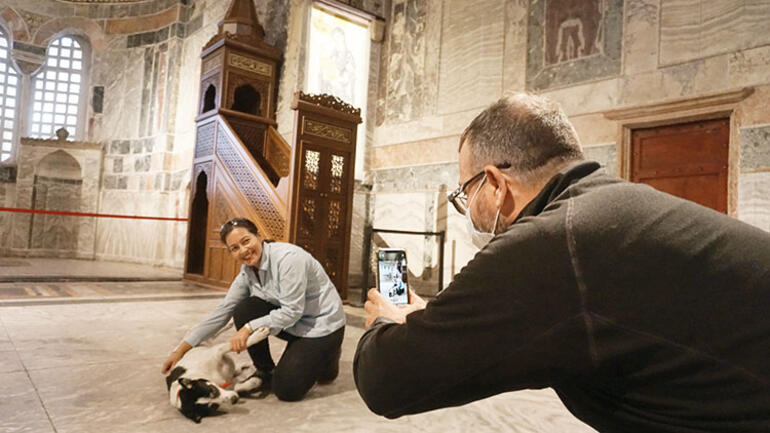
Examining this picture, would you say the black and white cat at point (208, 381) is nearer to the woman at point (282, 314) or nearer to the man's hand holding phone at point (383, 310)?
the woman at point (282, 314)

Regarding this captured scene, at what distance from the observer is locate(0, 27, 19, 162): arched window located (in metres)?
11.8

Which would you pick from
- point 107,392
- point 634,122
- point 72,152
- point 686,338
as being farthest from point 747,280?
point 72,152

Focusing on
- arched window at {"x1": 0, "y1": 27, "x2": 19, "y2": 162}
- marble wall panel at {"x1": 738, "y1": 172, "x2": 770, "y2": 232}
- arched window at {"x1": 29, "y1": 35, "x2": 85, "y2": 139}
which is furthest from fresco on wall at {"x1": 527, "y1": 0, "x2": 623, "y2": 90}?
arched window at {"x1": 0, "y1": 27, "x2": 19, "y2": 162}

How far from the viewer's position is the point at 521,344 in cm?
89

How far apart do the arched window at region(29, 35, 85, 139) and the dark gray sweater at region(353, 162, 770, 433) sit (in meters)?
14.0

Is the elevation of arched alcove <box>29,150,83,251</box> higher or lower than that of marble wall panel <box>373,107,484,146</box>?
lower

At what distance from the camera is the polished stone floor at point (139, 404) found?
89.5 inches

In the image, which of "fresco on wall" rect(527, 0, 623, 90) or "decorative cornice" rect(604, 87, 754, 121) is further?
"fresco on wall" rect(527, 0, 623, 90)

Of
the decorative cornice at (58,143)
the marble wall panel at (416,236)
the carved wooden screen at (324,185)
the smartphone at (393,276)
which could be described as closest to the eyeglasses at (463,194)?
the smartphone at (393,276)

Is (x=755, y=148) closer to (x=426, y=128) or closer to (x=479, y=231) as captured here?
(x=426, y=128)

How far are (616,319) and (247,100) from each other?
8.71 m

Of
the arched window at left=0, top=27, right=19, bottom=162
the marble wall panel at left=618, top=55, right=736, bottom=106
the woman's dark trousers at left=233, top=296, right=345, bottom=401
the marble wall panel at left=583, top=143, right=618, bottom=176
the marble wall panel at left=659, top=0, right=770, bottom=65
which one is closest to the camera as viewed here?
the woman's dark trousers at left=233, top=296, right=345, bottom=401

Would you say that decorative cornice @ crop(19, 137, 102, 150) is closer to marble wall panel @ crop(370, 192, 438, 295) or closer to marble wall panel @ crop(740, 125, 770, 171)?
marble wall panel @ crop(370, 192, 438, 295)

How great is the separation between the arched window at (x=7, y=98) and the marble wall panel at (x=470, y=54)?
427 inches
